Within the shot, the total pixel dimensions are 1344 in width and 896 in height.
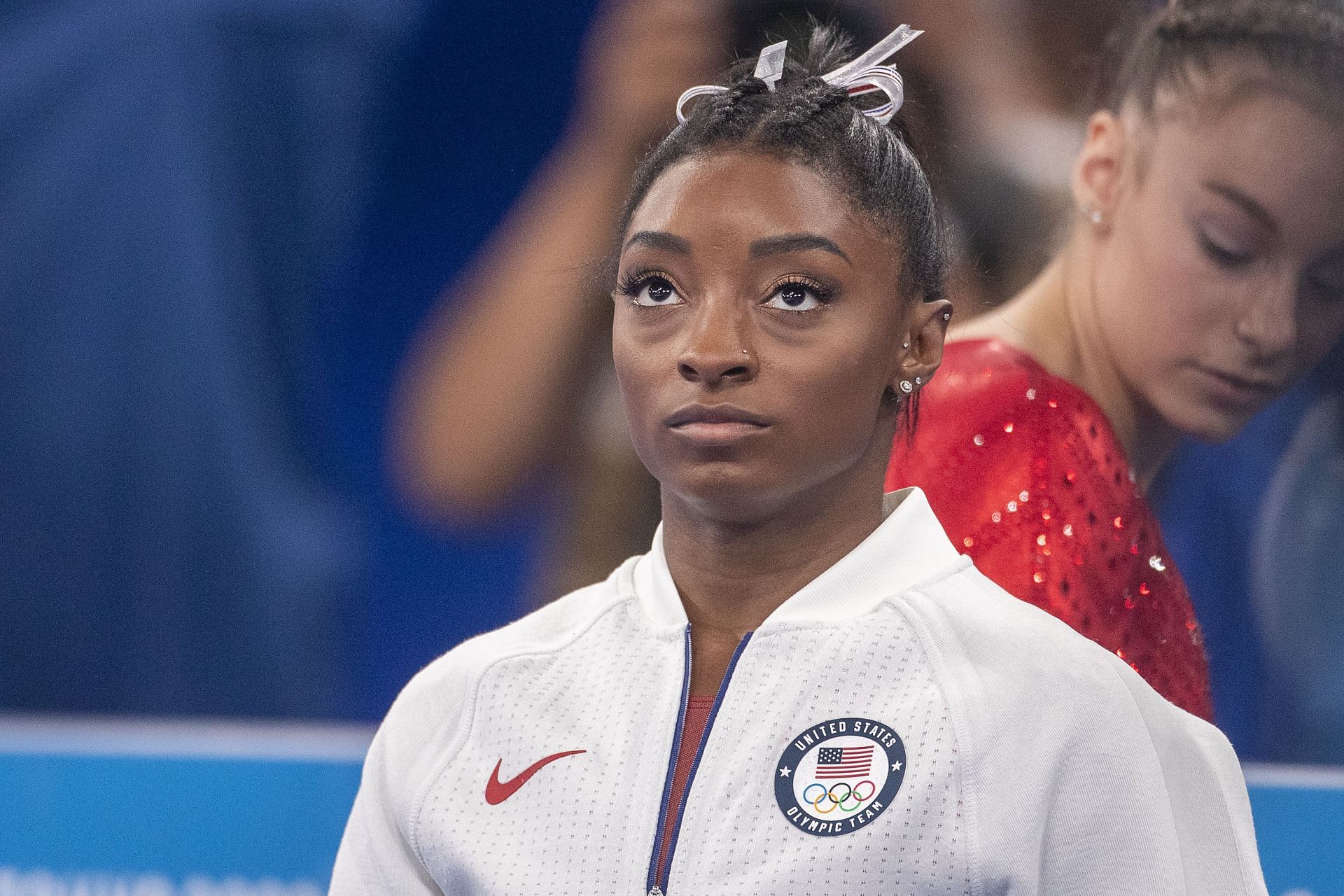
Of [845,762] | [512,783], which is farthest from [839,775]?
[512,783]

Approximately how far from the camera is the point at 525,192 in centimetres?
183

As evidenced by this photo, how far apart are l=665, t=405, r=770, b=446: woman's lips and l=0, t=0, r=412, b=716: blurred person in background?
36.0 inches

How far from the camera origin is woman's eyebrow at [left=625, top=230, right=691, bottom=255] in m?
1.11

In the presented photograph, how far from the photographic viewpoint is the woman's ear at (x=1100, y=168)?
158cm

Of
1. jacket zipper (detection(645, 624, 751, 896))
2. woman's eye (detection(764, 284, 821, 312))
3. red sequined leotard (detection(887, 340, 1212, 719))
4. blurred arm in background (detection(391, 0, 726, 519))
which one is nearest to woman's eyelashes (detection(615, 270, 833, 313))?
woman's eye (detection(764, 284, 821, 312))

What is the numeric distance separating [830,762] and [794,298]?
13.3 inches

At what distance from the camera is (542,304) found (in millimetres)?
1819

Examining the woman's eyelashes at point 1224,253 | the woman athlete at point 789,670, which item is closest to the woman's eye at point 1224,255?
the woman's eyelashes at point 1224,253

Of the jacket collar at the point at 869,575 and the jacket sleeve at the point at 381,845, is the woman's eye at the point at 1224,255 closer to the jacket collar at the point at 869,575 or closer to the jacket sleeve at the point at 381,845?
the jacket collar at the point at 869,575

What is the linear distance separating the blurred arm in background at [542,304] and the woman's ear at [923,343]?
67 cm

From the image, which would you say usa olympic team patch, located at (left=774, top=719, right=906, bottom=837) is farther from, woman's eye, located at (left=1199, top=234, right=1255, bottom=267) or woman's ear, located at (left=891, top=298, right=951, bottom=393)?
woman's eye, located at (left=1199, top=234, right=1255, bottom=267)

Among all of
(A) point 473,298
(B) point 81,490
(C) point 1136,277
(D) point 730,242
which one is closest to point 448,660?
(D) point 730,242

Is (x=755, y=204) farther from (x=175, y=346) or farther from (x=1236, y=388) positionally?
(x=175, y=346)

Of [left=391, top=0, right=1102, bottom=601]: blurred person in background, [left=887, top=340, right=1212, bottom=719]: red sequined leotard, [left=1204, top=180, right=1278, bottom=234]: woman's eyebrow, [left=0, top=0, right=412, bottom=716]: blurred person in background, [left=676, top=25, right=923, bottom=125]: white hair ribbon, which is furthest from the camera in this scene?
[left=0, top=0, right=412, bottom=716]: blurred person in background
